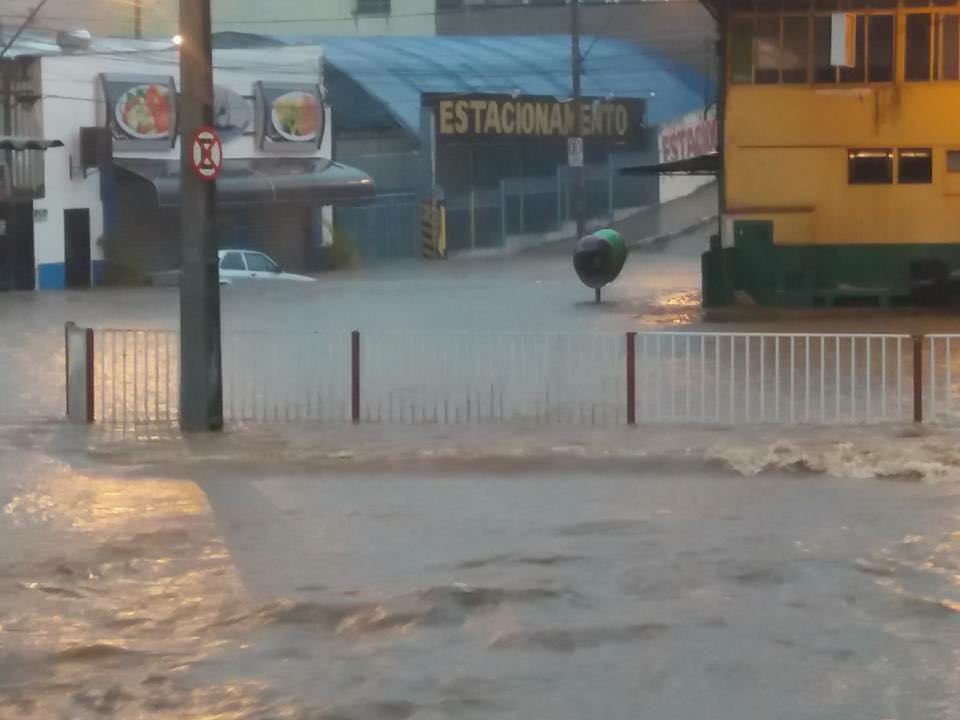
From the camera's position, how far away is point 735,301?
105ft

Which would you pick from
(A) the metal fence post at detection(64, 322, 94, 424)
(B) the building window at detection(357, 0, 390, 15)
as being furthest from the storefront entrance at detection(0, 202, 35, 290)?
(B) the building window at detection(357, 0, 390, 15)

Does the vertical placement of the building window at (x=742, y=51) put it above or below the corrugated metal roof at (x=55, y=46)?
below

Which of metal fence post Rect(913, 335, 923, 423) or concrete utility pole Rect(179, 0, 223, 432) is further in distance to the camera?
concrete utility pole Rect(179, 0, 223, 432)

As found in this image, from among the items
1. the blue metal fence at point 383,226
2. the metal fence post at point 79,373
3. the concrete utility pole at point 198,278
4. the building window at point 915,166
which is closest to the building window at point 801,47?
the building window at point 915,166

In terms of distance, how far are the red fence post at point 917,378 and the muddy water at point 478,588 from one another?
2.44 ft

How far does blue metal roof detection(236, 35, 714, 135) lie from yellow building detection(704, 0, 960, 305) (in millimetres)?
22815

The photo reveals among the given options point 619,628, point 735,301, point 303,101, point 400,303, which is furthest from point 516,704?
point 303,101

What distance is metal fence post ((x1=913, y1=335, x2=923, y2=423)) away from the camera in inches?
551

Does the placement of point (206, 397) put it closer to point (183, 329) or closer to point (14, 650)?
point (183, 329)

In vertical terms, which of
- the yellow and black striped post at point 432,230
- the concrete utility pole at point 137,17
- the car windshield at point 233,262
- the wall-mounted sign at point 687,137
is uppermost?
the concrete utility pole at point 137,17

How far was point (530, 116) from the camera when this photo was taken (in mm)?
60594

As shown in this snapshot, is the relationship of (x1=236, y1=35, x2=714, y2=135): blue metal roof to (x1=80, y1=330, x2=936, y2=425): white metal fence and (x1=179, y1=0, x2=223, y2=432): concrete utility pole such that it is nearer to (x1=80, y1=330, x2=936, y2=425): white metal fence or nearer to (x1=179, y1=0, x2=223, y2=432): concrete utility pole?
(x1=80, y1=330, x2=936, y2=425): white metal fence

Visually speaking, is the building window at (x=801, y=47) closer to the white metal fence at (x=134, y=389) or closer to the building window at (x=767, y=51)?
the building window at (x=767, y=51)

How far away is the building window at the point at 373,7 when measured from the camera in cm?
7375
